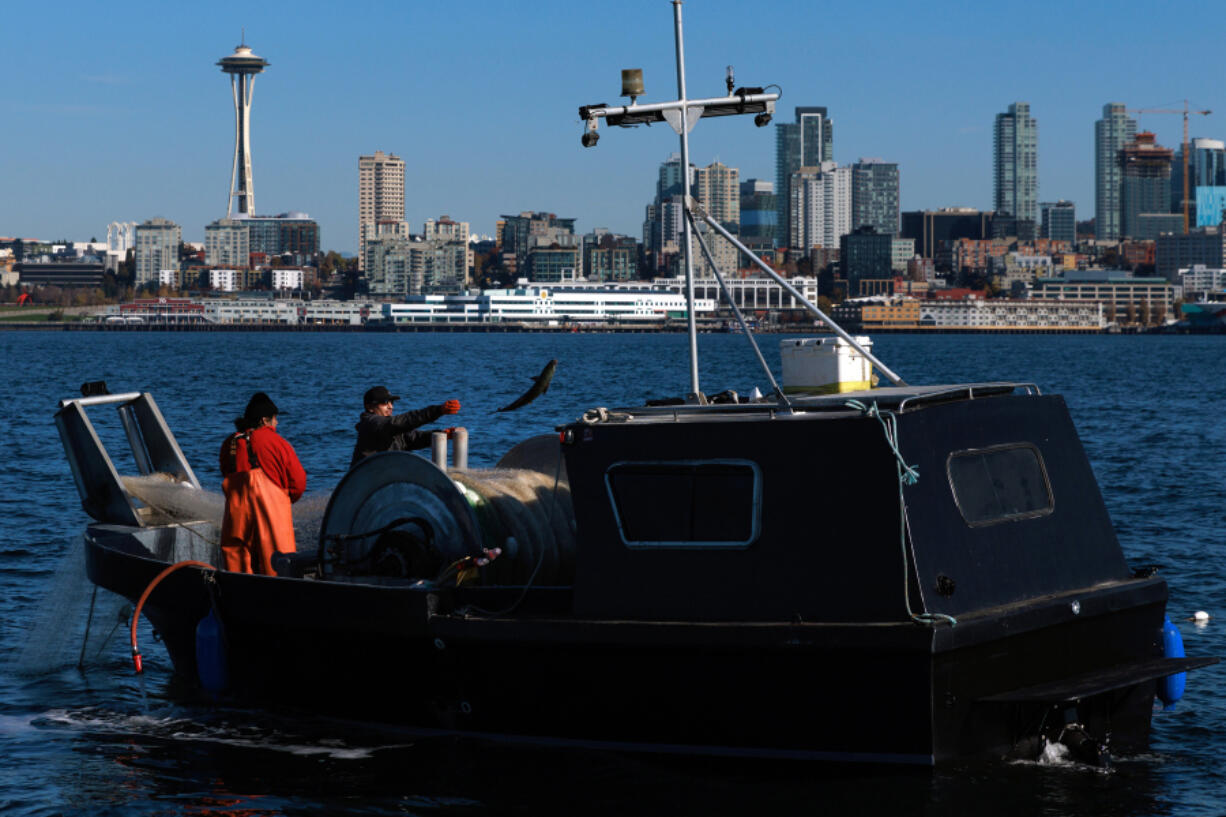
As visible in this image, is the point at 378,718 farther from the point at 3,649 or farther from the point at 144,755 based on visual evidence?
the point at 3,649

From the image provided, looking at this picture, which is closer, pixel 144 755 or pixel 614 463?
pixel 614 463

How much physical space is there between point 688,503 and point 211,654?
4.03m

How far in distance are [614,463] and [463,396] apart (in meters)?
47.6

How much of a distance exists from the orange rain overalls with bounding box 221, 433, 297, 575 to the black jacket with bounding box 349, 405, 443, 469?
0.65m

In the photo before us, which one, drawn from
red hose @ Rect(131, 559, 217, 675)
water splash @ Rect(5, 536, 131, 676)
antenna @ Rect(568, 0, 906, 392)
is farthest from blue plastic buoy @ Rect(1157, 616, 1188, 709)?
water splash @ Rect(5, 536, 131, 676)

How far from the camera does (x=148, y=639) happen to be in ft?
49.3

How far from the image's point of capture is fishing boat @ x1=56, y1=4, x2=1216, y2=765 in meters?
9.16

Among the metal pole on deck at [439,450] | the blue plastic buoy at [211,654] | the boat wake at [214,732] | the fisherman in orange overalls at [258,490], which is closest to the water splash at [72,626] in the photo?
the boat wake at [214,732]

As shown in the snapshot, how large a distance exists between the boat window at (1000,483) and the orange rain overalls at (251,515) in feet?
16.1

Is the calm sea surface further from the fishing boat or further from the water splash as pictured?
the fishing boat

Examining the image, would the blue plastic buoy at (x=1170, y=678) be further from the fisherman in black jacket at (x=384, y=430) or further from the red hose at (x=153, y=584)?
the red hose at (x=153, y=584)

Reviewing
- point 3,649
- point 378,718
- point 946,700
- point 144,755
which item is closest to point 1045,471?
point 946,700

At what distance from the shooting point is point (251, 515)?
38.2ft

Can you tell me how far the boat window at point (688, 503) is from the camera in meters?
9.43
